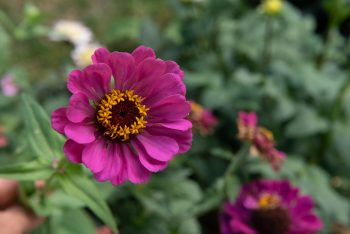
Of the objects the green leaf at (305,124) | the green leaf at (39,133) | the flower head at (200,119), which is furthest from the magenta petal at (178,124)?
the green leaf at (305,124)

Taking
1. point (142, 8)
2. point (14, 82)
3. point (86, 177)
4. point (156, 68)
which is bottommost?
point (142, 8)

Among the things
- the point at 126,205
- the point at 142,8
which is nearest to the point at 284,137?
the point at 126,205

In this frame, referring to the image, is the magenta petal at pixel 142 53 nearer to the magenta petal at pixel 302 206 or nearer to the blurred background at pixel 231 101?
the blurred background at pixel 231 101

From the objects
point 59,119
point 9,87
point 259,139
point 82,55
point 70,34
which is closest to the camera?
point 59,119

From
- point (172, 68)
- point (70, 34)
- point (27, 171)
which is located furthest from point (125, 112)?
point (70, 34)

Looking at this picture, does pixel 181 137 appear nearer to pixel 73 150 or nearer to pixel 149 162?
pixel 149 162

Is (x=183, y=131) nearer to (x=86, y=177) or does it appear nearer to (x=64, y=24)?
(x=86, y=177)

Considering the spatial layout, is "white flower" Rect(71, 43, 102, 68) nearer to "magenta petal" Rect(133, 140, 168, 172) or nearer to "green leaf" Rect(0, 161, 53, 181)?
"green leaf" Rect(0, 161, 53, 181)
